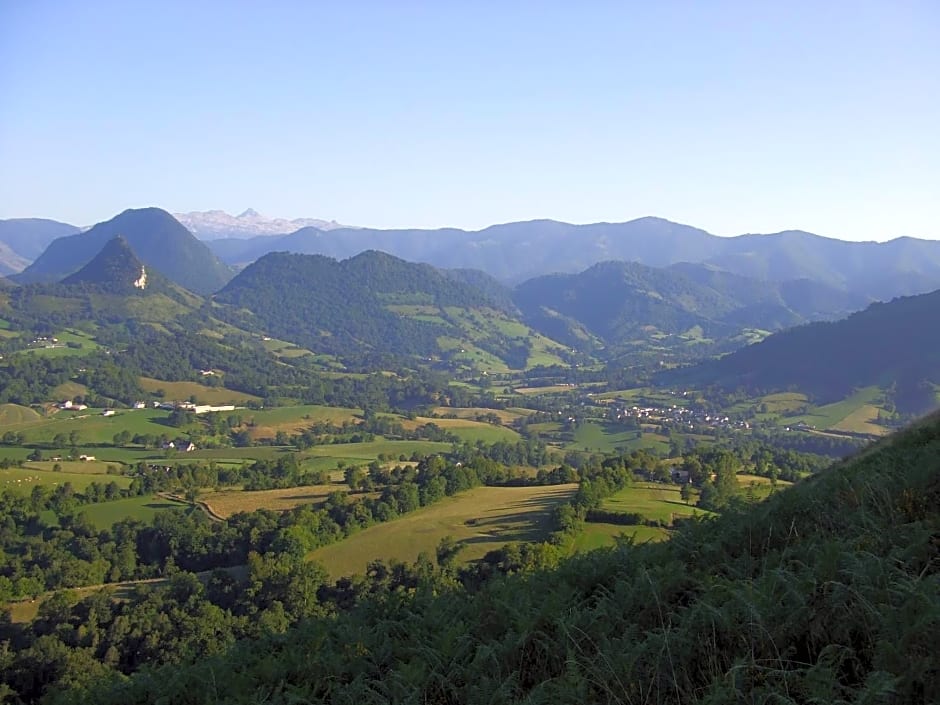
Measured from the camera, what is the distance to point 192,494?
4934cm

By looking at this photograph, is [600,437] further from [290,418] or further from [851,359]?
[851,359]

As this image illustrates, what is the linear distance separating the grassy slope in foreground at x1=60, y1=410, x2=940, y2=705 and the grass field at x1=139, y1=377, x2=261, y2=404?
101320 mm

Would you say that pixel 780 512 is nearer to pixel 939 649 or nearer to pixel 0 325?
pixel 939 649

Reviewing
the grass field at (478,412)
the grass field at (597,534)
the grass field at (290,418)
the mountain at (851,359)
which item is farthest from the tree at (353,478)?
the mountain at (851,359)

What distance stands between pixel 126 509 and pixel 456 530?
2358 cm

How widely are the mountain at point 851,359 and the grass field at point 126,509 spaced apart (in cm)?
8615

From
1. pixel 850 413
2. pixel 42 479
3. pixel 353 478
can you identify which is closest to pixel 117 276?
pixel 42 479

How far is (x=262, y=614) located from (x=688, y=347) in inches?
7201

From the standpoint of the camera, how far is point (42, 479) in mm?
52344

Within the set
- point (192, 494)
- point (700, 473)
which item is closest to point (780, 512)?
point (700, 473)

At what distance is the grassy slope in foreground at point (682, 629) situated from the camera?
4.56 m

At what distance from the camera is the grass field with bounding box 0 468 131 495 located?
49.7 m

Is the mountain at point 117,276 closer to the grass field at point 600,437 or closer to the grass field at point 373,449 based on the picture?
the grass field at point 373,449

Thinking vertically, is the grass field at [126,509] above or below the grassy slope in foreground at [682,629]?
below
